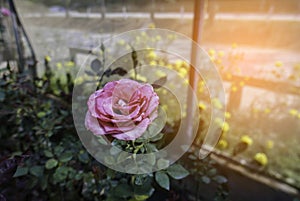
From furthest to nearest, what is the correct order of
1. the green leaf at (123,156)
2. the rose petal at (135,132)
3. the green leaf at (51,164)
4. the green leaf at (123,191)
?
the green leaf at (51,164), the green leaf at (123,191), the green leaf at (123,156), the rose petal at (135,132)

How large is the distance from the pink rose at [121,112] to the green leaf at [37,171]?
0.46 meters

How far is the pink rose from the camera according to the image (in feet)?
1.32

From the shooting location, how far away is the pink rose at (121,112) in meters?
→ 0.40

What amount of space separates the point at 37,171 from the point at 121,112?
50 cm

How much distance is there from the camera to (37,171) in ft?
2.53

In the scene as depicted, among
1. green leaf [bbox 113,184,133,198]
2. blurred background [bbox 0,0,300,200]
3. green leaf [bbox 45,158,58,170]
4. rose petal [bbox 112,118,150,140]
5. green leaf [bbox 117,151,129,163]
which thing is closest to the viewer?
rose petal [bbox 112,118,150,140]

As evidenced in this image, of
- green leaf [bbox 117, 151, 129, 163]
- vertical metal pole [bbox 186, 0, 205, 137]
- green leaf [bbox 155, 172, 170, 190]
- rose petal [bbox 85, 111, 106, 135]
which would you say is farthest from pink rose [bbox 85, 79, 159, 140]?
vertical metal pole [bbox 186, 0, 205, 137]

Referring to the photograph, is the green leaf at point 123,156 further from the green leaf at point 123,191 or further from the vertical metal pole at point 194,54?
the vertical metal pole at point 194,54

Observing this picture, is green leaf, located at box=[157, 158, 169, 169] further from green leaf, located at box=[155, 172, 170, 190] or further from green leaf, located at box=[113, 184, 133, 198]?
green leaf, located at box=[113, 184, 133, 198]

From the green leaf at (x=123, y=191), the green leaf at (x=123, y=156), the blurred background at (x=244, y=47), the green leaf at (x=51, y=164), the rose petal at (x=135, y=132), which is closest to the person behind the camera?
the rose petal at (x=135, y=132)

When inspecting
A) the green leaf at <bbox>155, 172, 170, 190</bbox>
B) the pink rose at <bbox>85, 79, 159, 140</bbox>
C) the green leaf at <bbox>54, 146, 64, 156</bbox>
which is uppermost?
the pink rose at <bbox>85, 79, 159, 140</bbox>


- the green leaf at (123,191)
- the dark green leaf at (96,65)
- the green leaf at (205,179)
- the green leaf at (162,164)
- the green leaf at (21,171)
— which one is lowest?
the green leaf at (205,179)

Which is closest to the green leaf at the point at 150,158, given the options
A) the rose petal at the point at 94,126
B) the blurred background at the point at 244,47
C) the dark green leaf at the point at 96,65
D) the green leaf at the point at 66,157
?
the rose petal at the point at 94,126

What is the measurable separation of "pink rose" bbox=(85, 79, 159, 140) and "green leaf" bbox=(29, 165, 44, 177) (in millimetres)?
461
